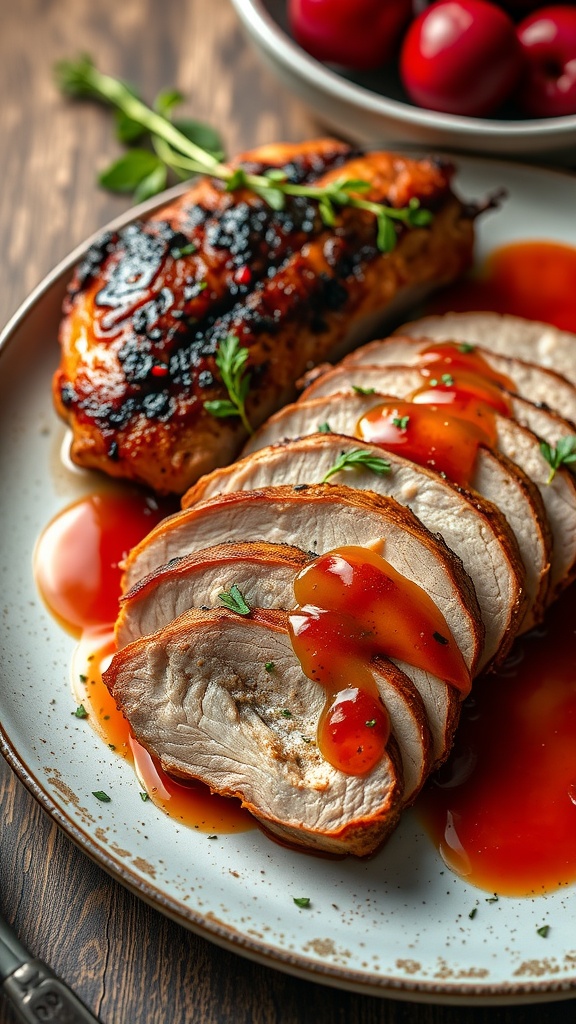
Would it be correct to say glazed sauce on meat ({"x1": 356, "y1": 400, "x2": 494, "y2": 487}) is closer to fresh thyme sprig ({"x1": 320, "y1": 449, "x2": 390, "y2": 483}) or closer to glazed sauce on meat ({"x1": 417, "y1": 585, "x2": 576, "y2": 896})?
fresh thyme sprig ({"x1": 320, "y1": 449, "x2": 390, "y2": 483})

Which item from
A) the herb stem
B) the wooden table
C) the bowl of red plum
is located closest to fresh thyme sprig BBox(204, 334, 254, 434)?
the herb stem

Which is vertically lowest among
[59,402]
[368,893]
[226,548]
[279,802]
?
[368,893]

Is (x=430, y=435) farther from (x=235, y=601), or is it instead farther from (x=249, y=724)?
(x=249, y=724)

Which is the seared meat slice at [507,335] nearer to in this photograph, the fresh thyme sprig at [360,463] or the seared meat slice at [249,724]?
the fresh thyme sprig at [360,463]

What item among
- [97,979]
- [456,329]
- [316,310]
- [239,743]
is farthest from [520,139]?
[97,979]

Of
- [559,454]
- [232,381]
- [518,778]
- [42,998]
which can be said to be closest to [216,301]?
[232,381]

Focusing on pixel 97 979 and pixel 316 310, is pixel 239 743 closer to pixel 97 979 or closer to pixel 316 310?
pixel 97 979
